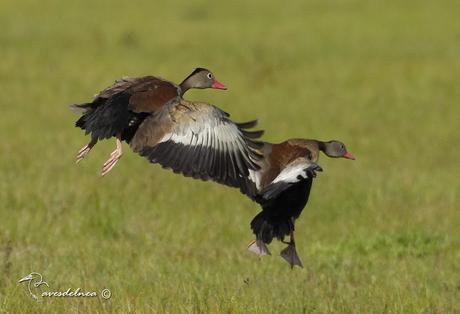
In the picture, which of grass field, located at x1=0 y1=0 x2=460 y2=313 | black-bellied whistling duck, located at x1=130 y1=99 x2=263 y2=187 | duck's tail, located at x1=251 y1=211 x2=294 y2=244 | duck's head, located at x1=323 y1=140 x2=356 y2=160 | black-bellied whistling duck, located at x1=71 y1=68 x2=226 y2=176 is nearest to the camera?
black-bellied whistling duck, located at x1=130 y1=99 x2=263 y2=187

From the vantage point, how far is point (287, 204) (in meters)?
6.85

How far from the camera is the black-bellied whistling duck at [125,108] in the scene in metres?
6.96

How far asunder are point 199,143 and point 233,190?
7.02 metres

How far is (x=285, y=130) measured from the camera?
1920 cm

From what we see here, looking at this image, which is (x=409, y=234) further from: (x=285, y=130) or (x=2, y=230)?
(x=285, y=130)

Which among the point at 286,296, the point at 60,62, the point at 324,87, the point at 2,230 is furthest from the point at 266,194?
the point at 60,62

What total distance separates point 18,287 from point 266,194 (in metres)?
2.28

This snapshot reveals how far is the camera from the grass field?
27.5ft

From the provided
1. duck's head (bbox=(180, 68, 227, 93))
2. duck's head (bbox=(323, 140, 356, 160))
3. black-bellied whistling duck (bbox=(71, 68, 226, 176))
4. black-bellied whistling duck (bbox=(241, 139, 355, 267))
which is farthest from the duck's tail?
duck's head (bbox=(180, 68, 227, 93))

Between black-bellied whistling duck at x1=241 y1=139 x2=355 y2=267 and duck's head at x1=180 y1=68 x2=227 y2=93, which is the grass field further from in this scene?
duck's head at x1=180 y1=68 x2=227 y2=93

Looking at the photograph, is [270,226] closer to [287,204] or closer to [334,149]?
[287,204]

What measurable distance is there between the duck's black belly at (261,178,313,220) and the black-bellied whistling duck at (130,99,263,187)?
269 millimetres

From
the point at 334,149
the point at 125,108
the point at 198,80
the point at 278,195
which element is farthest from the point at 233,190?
the point at 278,195

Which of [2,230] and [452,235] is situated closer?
[2,230]
